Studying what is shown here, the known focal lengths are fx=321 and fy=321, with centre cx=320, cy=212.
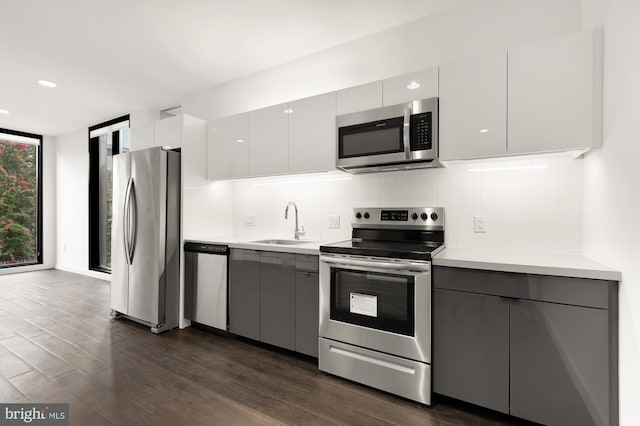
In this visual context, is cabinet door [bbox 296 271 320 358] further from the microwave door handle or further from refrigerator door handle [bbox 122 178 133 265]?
refrigerator door handle [bbox 122 178 133 265]

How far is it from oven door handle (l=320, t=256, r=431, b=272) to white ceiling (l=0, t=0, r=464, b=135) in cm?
193

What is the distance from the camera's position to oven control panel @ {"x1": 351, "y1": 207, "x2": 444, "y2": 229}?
2543mm

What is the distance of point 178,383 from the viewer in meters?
2.24

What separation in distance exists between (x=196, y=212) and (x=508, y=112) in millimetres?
2963

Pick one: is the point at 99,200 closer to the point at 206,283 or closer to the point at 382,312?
the point at 206,283

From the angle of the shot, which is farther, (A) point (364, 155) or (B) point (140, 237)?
(B) point (140, 237)

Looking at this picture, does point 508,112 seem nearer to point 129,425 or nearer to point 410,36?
point 410,36

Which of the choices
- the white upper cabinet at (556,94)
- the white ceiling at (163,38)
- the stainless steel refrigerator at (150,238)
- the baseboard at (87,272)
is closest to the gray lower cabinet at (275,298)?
the stainless steel refrigerator at (150,238)

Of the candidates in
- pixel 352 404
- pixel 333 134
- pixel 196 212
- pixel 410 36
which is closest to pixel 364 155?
pixel 333 134

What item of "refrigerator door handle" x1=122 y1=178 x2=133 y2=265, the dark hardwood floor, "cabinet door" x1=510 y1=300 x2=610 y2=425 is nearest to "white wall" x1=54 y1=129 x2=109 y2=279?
"refrigerator door handle" x1=122 y1=178 x2=133 y2=265

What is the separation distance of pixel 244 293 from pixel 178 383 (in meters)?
0.86

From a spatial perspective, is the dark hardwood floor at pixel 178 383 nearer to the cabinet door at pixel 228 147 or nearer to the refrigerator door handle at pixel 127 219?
the refrigerator door handle at pixel 127 219

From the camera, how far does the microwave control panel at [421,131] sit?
2.23 metres

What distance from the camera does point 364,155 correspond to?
2496 millimetres
